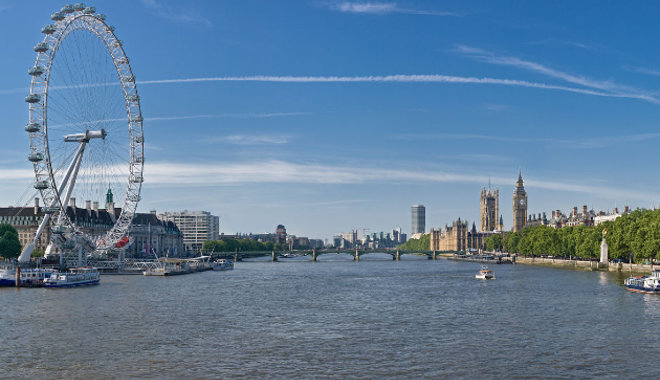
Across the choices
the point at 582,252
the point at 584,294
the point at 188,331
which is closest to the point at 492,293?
the point at 584,294

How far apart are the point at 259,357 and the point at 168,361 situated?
5.23 m

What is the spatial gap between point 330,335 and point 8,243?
10097 centimetres

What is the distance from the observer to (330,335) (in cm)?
5041

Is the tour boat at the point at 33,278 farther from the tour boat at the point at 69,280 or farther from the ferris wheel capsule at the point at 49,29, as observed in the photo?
the ferris wheel capsule at the point at 49,29

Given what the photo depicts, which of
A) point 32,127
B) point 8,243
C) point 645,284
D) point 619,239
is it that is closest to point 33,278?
point 32,127

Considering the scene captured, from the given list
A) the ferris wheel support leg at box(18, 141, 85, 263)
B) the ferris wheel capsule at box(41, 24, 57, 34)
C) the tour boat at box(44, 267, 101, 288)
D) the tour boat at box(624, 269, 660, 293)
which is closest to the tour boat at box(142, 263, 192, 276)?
the ferris wheel support leg at box(18, 141, 85, 263)

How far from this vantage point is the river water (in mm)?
38875

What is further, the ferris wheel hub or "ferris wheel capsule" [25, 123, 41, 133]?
the ferris wheel hub

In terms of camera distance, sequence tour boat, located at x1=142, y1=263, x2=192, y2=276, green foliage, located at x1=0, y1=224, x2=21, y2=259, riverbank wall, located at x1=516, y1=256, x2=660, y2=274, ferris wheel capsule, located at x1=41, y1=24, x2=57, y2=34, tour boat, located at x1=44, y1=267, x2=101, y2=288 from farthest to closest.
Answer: tour boat, located at x1=142, y1=263, x2=192, y2=276
green foliage, located at x1=0, y1=224, x2=21, y2=259
riverbank wall, located at x1=516, y1=256, x2=660, y2=274
tour boat, located at x1=44, y1=267, x2=101, y2=288
ferris wheel capsule, located at x1=41, y1=24, x2=57, y2=34

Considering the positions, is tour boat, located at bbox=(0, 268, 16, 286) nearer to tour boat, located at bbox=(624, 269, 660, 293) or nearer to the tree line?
tour boat, located at bbox=(624, 269, 660, 293)

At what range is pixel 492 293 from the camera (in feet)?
286

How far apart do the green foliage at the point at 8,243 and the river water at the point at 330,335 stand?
5127cm

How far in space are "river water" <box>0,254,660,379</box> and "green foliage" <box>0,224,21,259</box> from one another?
51.3m

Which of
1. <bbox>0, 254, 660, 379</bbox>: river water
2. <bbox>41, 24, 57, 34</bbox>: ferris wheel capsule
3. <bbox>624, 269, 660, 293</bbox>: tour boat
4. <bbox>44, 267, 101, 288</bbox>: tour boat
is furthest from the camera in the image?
<bbox>44, 267, 101, 288</bbox>: tour boat
